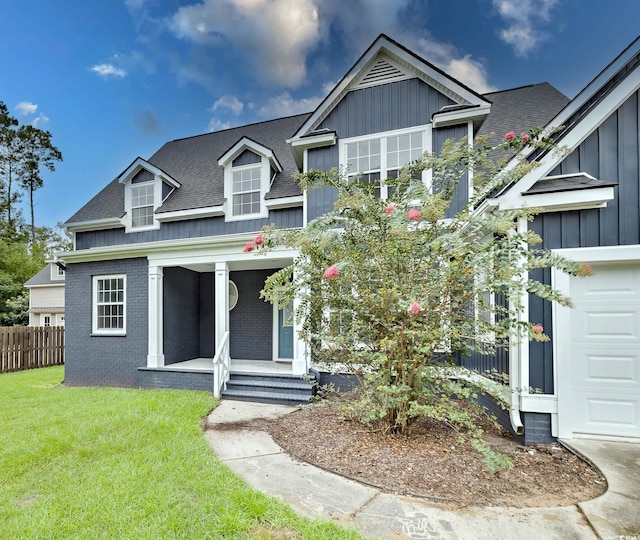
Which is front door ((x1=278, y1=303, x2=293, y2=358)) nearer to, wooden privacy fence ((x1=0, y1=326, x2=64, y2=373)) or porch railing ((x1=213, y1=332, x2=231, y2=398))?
porch railing ((x1=213, y1=332, x2=231, y2=398))

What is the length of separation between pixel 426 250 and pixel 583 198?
2.00 meters

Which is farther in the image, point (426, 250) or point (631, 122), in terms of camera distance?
point (631, 122)

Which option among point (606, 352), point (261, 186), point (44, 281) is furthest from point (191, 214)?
point (44, 281)

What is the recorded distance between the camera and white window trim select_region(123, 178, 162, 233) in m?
9.33

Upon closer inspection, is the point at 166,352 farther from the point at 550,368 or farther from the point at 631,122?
the point at 631,122

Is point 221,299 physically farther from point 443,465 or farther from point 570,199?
point 570,199

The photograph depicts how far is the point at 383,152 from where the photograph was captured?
7.19 metres

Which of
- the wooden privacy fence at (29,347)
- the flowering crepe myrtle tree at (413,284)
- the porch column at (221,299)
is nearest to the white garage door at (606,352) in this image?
the flowering crepe myrtle tree at (413,284)

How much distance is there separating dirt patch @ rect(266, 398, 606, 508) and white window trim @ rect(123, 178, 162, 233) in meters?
7.08

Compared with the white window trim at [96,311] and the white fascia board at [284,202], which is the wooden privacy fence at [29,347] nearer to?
the white window trim at [96,311]

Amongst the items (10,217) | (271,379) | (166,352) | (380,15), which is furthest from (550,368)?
(10,217)

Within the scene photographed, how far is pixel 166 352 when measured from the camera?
850 cm

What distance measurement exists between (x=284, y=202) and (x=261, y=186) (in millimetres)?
935

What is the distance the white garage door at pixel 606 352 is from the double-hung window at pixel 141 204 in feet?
32.3
